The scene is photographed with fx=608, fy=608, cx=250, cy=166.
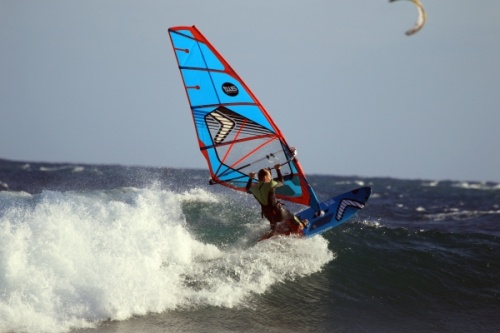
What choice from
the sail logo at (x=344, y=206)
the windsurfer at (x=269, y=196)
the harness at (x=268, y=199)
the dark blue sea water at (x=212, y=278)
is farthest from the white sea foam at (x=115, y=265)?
the sail logo at (x=344, y=206)

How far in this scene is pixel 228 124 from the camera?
7586 mm

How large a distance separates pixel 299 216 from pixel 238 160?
42.5 inches

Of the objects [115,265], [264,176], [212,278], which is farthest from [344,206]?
[115,265]

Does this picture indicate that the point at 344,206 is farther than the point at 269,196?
Yes

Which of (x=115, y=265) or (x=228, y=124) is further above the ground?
(x=228, y=124)

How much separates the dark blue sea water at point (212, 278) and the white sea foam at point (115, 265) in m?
0.01

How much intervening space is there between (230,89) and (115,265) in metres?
2.48

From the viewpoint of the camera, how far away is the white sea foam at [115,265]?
18.8 ft

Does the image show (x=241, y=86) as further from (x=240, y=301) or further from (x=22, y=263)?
(x=22, y=263)

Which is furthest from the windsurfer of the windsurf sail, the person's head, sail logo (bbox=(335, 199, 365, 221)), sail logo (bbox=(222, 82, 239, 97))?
sail logo (bbox=(222, 82, 239, 97))

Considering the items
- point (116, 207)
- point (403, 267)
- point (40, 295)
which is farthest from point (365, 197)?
point (40, 295)

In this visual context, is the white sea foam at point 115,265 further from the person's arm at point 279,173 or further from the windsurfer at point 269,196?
the person's arm at point 279,173

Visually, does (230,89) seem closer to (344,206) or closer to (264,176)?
(264,176)

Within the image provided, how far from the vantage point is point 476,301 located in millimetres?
7582
